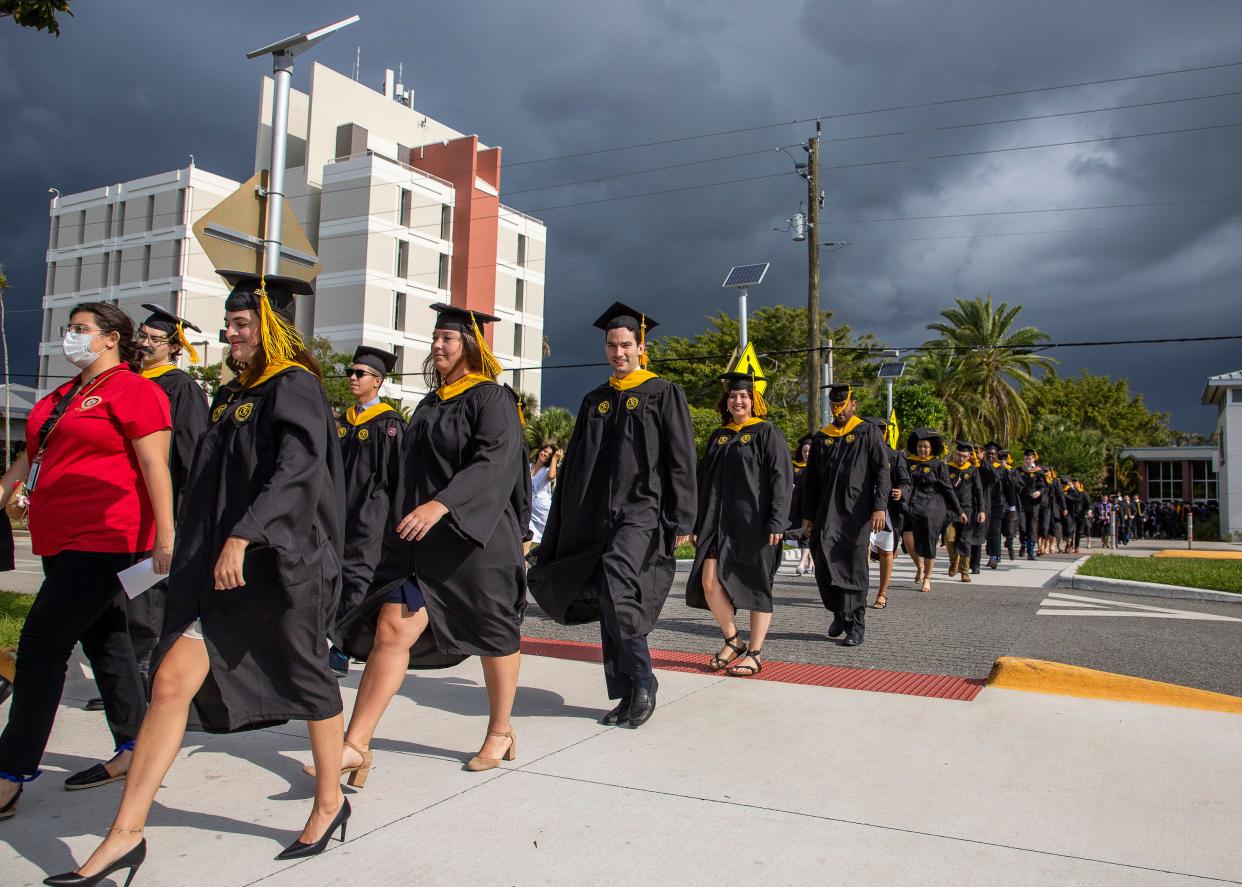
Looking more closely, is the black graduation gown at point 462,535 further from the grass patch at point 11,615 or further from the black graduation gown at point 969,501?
the black graduation gown at point 969,501

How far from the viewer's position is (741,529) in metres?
6.15

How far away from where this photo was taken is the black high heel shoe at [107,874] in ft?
8.77

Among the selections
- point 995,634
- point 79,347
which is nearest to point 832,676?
point 995,634

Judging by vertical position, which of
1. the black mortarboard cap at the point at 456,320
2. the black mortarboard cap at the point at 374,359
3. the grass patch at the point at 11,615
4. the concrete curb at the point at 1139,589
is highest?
the black mortarboard cap at the point at 374,359

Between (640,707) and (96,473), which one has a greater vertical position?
(96,473)

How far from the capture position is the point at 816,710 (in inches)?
195

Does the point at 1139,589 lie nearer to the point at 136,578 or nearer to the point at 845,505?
the point at 845,505

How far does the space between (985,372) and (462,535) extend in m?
45.7

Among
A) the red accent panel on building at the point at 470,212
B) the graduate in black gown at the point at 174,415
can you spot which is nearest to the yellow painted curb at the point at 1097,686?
the graduate in black gown at the point at 174,415

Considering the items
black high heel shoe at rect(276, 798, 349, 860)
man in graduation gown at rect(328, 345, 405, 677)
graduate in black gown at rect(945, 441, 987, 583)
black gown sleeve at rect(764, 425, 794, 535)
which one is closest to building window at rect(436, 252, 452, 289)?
graduate in black gown at rect(945, 441, 987, 583)

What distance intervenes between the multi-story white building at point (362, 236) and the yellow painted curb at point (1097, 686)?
39136mm

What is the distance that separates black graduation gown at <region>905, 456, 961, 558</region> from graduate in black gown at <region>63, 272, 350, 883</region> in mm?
9038

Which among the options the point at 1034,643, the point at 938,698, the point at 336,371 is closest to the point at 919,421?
the point at 336,371

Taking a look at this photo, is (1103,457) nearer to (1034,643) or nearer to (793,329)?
(793,329)
